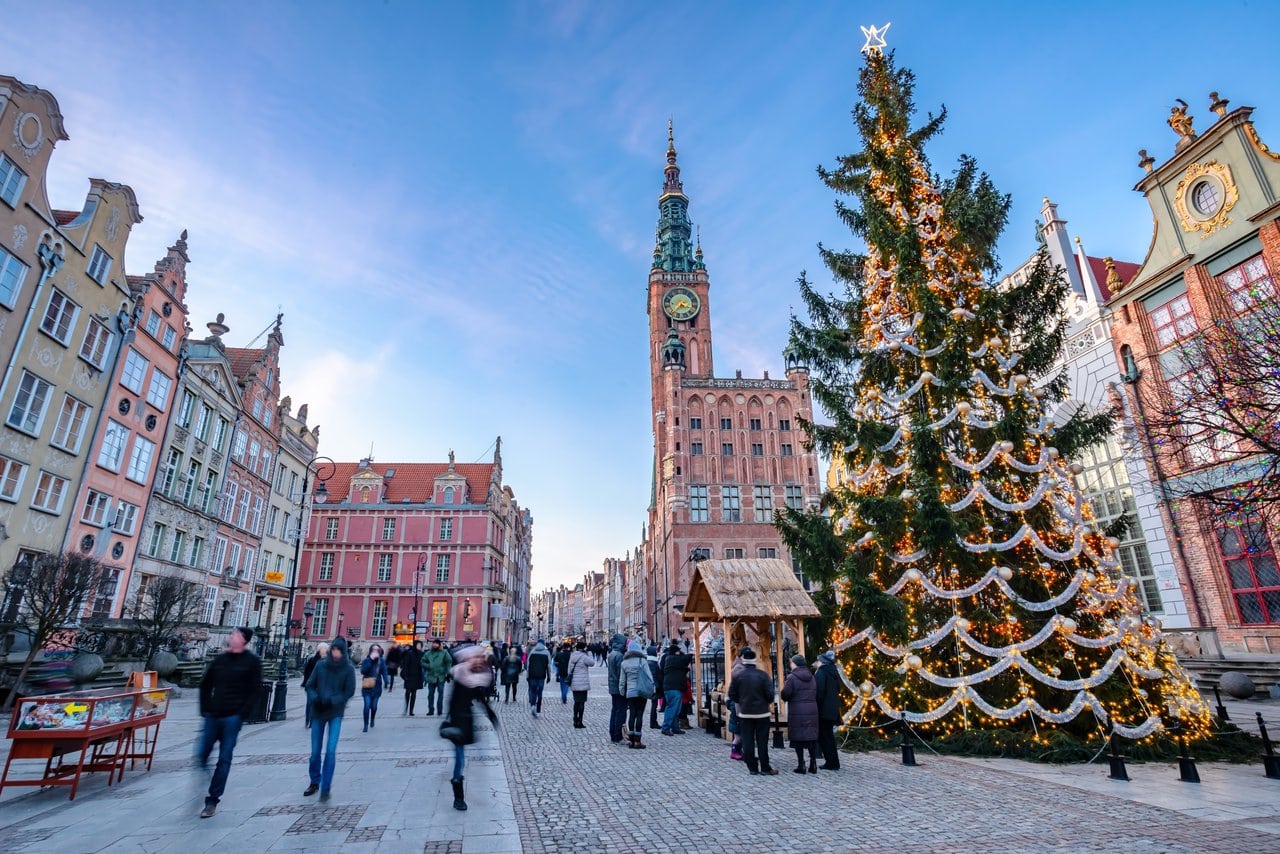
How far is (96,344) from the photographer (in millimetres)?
21562

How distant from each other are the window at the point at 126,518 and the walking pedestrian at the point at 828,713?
2585cm

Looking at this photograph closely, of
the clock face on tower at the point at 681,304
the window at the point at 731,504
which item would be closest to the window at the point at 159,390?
the window at the point at 731,504

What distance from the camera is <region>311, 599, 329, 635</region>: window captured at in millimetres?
47469

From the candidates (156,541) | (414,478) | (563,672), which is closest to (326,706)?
(563,672)

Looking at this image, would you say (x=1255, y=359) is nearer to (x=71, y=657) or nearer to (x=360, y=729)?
(x=360, y=729)

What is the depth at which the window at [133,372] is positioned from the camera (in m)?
22.9

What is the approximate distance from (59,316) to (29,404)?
3.08 m

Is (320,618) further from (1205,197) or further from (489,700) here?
(1205,197)

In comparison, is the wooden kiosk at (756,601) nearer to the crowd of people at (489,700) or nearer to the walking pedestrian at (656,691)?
the walking pedestrian at (656,691)

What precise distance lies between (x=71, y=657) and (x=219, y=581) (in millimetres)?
14991

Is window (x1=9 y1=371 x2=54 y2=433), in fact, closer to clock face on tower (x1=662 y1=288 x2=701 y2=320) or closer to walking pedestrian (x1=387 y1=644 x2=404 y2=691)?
walking pedestrian (x1=387 y1=644 x2=404 y2=691)

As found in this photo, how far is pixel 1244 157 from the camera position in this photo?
18328 millimetres

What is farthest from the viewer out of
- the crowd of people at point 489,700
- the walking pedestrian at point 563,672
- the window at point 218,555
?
the window at point 218,555

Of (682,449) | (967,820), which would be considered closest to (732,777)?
(967,820)
